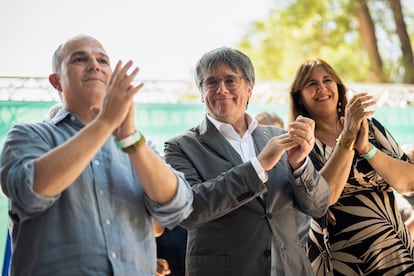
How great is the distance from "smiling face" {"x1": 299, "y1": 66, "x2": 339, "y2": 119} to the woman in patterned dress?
16cm

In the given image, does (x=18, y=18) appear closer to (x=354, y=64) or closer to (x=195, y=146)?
(x=354, y=64)

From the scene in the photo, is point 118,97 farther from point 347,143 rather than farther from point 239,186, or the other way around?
point 347,143

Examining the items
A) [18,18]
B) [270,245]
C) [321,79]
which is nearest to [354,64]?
[18,18]

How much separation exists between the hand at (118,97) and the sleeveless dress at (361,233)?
1.22 m

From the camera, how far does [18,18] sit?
35.9ft

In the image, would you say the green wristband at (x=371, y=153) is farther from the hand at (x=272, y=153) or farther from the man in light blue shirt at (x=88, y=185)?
the man in light blue shirt at (x=88, y=185)

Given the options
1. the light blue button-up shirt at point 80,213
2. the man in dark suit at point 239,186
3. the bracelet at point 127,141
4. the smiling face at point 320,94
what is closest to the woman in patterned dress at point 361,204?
the smiling face at point 320,94

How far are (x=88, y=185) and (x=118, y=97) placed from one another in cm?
27

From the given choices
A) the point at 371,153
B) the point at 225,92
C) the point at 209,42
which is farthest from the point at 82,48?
the point at 209,42

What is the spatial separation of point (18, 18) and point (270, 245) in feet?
32.8

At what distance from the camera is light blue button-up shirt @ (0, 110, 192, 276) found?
147 centimetres

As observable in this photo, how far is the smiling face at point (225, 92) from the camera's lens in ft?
7.43

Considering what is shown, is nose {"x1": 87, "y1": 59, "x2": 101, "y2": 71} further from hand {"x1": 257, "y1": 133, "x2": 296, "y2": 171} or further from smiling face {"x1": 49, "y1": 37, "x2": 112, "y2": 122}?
hand {"x1": 257, "y1": 133, "x2": 296, "y2": 171}

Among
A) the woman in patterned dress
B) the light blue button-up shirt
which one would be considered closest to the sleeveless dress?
the woman in patterned dress
